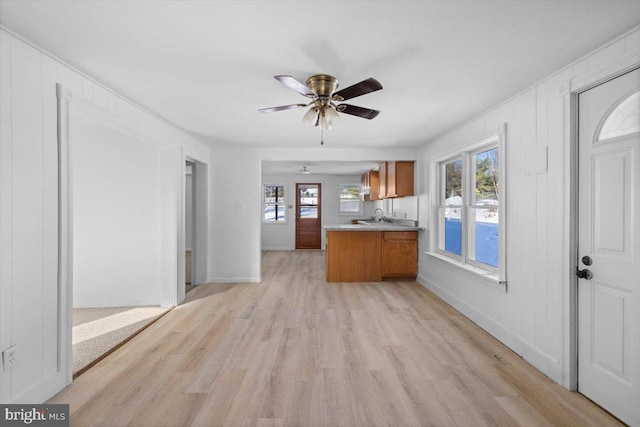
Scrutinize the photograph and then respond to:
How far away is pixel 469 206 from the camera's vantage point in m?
3.93

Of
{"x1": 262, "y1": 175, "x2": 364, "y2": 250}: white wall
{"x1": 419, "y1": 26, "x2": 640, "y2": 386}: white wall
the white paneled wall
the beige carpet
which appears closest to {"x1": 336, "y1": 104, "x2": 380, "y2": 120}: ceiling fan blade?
{"x1": 419, "y1": 26, "x2": 640, "y2": 386}: white wall

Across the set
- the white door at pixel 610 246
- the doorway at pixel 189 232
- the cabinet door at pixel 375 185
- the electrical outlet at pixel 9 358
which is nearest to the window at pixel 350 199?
the cabinet door at pixel 375 185

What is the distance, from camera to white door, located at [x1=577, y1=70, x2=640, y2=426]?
186 centimetres

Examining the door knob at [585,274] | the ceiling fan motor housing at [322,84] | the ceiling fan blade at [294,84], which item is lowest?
the door knob at [585,274]

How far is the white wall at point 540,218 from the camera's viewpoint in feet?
7.38

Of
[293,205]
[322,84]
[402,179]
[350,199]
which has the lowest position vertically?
[293,205]

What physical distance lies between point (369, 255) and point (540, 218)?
3.10 m

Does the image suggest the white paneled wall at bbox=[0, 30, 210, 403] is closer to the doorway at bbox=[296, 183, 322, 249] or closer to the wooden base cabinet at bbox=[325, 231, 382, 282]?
the wooden base cabinet at bbox=[325, 231, 382, 282]

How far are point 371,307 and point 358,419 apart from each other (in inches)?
87.2

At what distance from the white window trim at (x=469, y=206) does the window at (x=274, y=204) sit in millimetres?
5486

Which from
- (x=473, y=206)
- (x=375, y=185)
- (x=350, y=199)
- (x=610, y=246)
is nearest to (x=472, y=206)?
(x=473, y=206)

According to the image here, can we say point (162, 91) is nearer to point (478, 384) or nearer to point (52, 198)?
point (52, 198)
